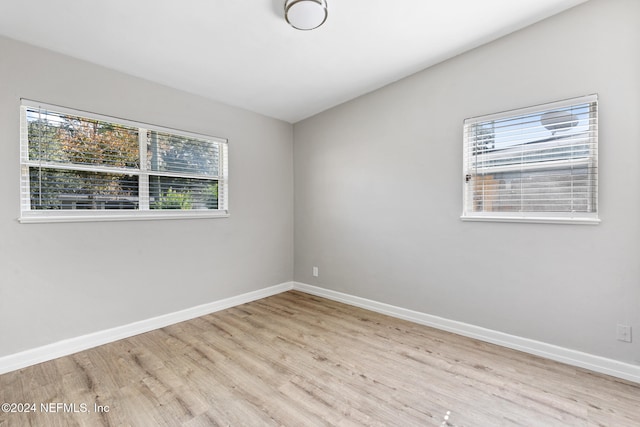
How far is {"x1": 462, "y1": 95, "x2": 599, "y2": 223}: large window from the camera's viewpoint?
2301mm

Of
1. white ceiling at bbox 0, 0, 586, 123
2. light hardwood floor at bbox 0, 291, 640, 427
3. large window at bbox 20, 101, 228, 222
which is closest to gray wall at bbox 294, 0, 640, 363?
white ceiling at bbox 0, 0, 586, 123

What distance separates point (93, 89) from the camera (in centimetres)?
260

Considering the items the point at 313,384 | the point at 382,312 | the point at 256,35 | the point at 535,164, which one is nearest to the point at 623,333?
the point at 535,164

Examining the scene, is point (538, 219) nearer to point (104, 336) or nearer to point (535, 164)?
point (535, 164)

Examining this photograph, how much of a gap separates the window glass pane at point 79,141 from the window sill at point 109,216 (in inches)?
17.6

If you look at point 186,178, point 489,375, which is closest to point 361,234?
point 489,375

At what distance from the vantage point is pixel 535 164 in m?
2.51

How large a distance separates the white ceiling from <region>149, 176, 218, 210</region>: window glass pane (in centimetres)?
100

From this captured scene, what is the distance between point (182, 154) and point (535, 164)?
11.3 ft

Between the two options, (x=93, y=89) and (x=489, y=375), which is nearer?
(x=489, y=375)

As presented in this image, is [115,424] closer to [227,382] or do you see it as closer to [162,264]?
[227,382]

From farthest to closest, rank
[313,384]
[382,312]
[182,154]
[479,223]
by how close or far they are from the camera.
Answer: [382,312]
[182,154]
[479,223]
[313,384]

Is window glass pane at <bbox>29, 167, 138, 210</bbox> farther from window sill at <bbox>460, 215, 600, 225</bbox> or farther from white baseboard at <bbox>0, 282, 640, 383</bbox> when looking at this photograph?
window sill at <bbox>460, 215, 600, 225</bbox>

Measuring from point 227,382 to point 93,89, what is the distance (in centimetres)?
270
